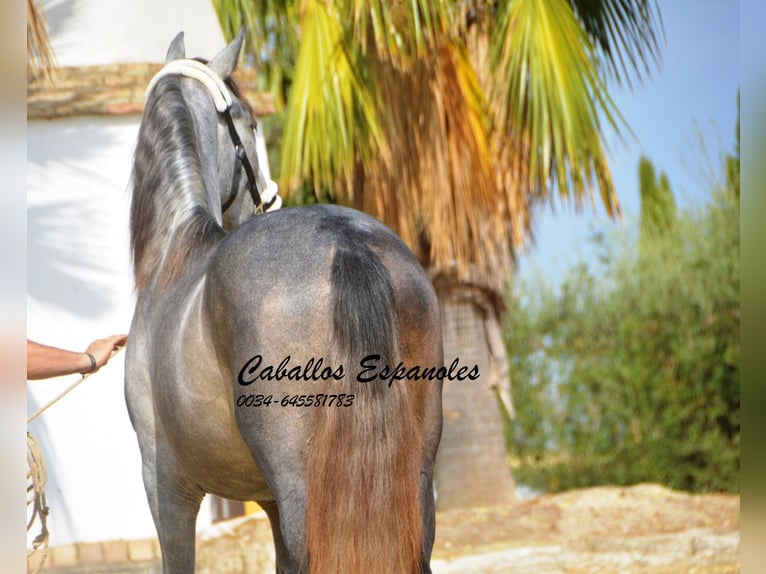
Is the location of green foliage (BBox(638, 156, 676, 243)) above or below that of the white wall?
above

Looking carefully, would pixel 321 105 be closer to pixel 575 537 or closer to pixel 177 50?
pixel 177 50

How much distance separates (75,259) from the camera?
455 cm

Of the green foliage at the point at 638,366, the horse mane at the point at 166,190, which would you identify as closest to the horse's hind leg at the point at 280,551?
the horse mane at the point at 166,190

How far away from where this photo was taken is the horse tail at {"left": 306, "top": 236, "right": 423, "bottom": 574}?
1.90 metres

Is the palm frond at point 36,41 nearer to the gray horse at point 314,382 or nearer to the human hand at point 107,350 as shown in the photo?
the human hand at point 107,350

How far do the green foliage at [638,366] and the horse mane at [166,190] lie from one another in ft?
13.7

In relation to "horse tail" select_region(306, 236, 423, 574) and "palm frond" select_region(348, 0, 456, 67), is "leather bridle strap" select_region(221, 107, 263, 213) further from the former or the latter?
"palm frond" select_region(348, 0, 456, 67)

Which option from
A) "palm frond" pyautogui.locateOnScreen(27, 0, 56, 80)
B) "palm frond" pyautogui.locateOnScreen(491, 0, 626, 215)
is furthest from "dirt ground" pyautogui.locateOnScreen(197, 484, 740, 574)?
"palm frond" pyautogui.locateOnScreen(27, 0, 56, 80)

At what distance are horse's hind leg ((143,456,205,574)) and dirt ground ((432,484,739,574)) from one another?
240 cm

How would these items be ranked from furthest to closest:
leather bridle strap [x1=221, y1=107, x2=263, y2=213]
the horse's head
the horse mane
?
leather bridle strap [x1=221, y1=107, x2=263, y2=213]
the horse's head
the horse mane

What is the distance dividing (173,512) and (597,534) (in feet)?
11.7

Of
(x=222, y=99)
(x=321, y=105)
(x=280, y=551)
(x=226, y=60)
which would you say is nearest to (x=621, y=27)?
(x=321, y=105)

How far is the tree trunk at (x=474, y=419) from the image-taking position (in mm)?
5891

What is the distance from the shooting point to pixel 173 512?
260cm
